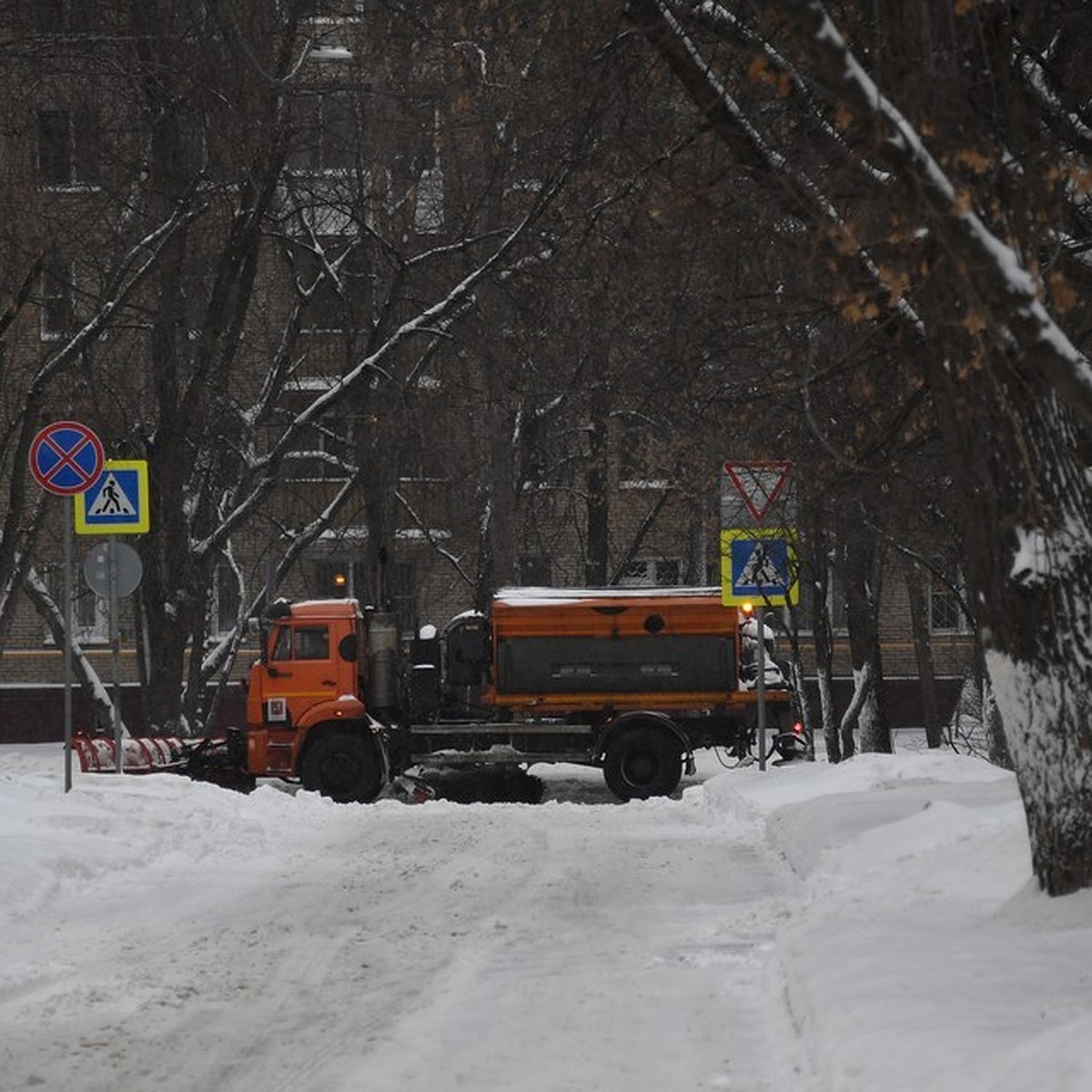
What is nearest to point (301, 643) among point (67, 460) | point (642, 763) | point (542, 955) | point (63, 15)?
point (642, 763)

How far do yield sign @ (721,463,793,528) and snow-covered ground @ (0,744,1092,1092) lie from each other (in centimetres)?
330

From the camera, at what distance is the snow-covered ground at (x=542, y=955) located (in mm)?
7227

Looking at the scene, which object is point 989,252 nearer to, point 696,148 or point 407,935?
point 407,935

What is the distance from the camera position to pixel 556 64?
12344 mm

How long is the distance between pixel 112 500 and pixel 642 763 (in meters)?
8.83

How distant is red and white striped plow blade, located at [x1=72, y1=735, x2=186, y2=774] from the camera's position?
22.9 metres

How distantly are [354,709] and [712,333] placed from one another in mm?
12215

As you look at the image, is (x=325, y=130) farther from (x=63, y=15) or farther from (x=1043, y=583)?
(x=1043, y=583)

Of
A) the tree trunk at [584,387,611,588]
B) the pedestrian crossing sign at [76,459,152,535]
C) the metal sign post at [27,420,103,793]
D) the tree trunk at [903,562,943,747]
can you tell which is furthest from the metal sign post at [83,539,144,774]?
the tree trunk at [903,562,943,747]

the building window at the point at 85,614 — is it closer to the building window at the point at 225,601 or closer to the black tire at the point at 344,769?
the building window at the point at 225,601

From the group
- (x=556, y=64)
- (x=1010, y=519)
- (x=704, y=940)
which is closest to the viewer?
(x=1010, y=519)

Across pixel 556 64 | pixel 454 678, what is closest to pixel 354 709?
pixel 454 678

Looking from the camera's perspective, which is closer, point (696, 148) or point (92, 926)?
point (92, 926)

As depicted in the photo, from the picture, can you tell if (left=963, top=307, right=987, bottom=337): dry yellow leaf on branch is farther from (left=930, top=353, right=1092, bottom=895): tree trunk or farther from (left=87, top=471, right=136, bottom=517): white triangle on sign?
(left=87, top=471, right=136, bottom=517): white triangle on sign
